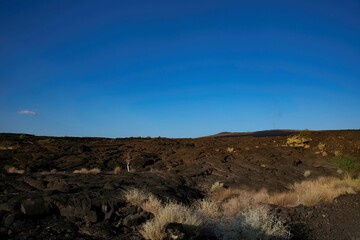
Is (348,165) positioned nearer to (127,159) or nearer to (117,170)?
(117,170)

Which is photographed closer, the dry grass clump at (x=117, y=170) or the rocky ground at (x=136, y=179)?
the rocky ground at (x=136, y=179)

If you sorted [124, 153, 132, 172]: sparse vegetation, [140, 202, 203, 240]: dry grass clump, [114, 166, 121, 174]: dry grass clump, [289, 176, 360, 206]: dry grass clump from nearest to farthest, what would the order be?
[140, 202, 203, 240]: dry grass clump
[289, 176, 360, 206]: dry grass clump
[114, 166, 121, 174]: dry grass clump
[124, 153, 132, 172]: sparse vegetation

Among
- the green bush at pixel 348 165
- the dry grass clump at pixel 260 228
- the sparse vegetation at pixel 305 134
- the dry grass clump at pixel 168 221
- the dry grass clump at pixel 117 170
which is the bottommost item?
the dry grass clump at pixel 260 228

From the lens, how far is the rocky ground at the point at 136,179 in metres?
9.45

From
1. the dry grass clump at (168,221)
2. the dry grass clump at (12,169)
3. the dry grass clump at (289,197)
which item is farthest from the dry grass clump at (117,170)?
the dry grass clump at (168,221)

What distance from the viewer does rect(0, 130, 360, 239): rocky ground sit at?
9450 millimetres

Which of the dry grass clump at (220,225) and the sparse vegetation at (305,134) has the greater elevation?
the sparse vegetation at (305,134)

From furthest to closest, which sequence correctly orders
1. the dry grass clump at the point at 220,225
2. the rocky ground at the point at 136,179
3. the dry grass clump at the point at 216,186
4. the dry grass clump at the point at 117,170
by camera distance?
1. the dry grass clump at the point at 117,170
2. the dry grass clump at the point at 216,186
3. the rocky ground at the point at 136,179
4. the dry grass clump at the point at 220,225

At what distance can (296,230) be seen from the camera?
448 inches

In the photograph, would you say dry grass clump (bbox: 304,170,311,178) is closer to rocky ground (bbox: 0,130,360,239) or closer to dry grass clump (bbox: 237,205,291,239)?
rocky ground (bbox: 0,130,360,239)

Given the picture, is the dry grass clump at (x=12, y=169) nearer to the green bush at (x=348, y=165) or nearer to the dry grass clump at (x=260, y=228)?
the dry grass clump at (x=260, y=228)

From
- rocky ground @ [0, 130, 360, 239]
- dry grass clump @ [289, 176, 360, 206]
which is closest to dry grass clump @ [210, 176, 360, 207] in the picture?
dry grass clump @ [289, 176, 360, 206]

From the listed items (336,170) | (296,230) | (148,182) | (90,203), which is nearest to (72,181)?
(148,182)

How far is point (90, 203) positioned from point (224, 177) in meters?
14.7
